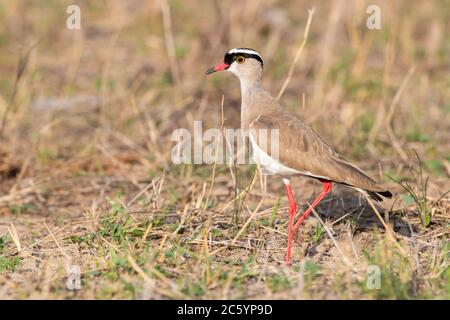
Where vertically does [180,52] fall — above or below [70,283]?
above

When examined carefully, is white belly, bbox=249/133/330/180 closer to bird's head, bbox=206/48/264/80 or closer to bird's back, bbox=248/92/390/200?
bird's back, bbox=248/92/390/200

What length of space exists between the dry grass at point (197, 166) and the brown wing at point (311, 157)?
1.01 ft

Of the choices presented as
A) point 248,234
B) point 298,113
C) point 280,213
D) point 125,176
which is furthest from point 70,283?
point 298,113

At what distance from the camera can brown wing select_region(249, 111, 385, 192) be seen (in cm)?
443

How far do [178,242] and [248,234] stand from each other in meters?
0.47

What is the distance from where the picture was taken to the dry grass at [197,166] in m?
4.12

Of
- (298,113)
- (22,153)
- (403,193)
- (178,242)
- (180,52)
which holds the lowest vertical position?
(178,242)

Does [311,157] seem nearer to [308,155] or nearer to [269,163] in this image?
[308,155]

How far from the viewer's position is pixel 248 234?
15.8 ft

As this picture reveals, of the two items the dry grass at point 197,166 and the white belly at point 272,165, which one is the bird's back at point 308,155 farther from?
the dry grass at point 197,166

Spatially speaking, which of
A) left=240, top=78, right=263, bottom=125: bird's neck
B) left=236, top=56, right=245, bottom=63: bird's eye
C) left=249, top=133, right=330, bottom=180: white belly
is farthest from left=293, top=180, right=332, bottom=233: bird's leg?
left=236, top=56, right=245, bottom=63: bird's eye

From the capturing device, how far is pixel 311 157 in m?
4.55

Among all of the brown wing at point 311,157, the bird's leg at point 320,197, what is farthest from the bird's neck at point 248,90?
the bird's leg at point 320,197
